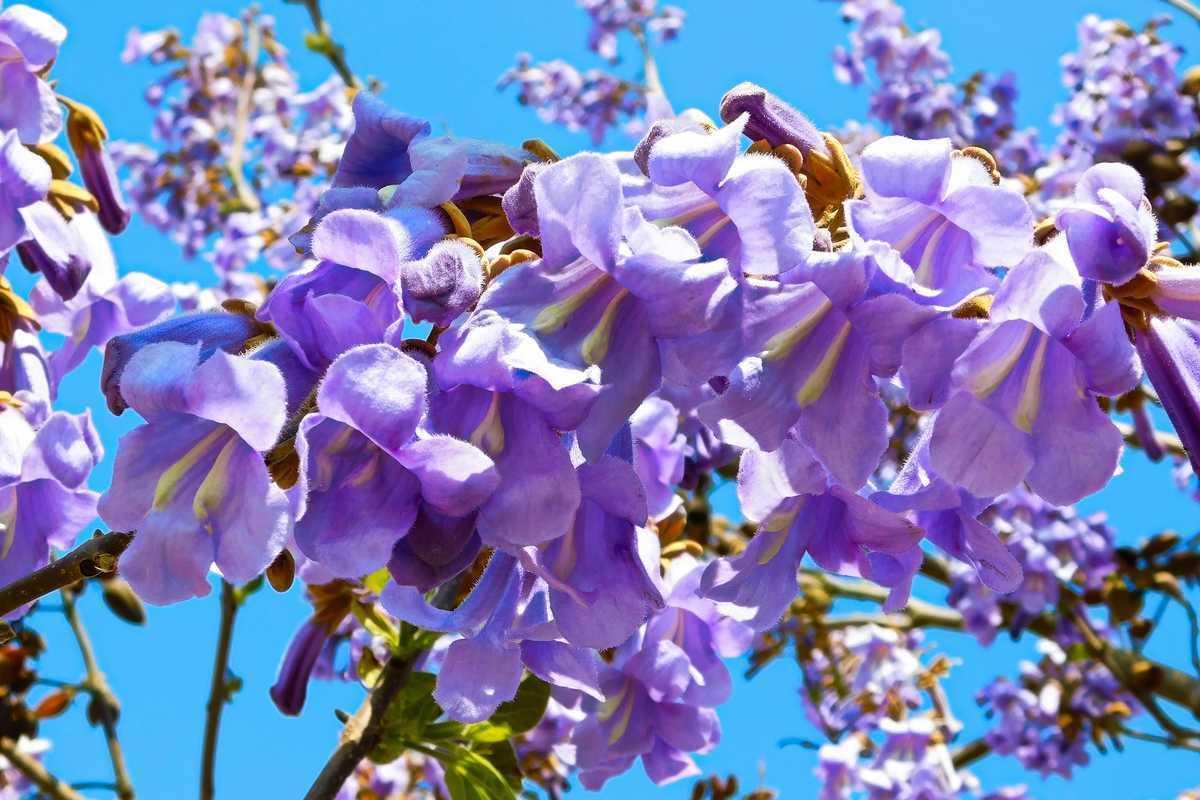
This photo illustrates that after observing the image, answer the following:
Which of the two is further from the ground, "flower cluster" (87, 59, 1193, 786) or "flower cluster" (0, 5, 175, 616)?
"flower cluster" (0, 5, 175, 616)

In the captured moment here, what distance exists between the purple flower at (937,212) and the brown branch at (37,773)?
2.84m

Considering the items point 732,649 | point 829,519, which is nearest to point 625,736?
point 732,649

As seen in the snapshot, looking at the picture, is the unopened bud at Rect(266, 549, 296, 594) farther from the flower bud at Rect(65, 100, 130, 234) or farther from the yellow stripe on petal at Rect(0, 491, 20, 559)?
the flower bud at Rect(65, 100, 130, 234)

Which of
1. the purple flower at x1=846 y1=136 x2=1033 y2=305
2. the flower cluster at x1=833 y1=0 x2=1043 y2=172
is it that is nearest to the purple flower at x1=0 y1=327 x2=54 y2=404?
the purple flower at x1=846 y1=136 x2=1033 y2=305

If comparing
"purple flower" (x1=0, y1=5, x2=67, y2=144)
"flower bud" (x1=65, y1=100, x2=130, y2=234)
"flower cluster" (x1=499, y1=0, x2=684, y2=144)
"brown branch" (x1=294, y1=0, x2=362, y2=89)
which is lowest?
"purple flower" (x1=0, y1=5, x2=67, y2=144)

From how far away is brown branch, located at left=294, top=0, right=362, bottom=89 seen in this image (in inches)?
212

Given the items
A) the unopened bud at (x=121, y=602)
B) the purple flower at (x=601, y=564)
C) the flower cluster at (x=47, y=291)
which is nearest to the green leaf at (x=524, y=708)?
the flower cluster at (x=47, y=291)

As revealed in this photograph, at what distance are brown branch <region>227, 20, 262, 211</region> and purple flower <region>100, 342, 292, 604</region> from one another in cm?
543

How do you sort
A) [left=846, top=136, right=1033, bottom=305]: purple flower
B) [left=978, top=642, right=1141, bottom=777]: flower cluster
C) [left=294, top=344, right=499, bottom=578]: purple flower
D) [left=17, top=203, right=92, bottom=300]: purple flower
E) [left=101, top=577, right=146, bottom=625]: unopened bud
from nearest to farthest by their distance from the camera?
[left=294, top=344, right=499, bottom=578]: purple flower, [left=846, top=136, right=1033, bottom=305]: purple flower, [left=17, top=203, right=92, bottom=300]: purple flower, [left=101, top=577, right=146, bottom=625]: unopened bud, [left=978, top=642, right=1141, bottom=777]: flower cluster

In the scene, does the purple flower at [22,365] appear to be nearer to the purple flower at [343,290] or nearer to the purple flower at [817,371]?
the purple flower at [343,290]

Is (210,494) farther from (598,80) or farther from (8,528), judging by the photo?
(598,80)

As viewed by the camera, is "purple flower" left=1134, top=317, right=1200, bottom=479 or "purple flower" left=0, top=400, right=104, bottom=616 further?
"purple flower" left=0, top=400, right=104, bottom=616

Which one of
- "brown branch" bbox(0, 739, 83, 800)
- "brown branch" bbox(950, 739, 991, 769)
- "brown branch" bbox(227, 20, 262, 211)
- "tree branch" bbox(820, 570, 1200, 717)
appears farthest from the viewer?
"brown branch" bbox(227, 20, 262, 211)

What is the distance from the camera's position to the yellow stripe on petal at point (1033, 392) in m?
0.84
